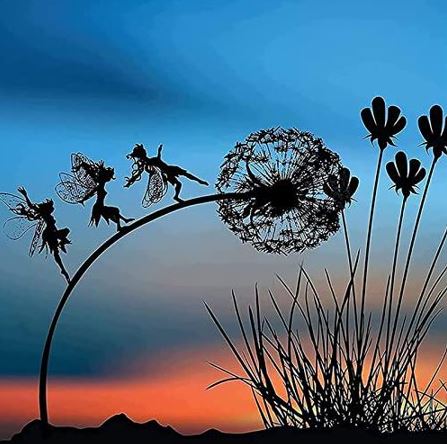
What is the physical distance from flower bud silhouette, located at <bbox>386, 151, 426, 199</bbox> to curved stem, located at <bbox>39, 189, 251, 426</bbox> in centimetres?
93

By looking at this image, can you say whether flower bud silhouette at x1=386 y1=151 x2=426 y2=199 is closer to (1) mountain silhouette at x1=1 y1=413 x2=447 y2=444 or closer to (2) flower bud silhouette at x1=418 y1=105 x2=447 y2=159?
(2) flower bud silhouette at x1=418 y1=105 x2=447 y2=159

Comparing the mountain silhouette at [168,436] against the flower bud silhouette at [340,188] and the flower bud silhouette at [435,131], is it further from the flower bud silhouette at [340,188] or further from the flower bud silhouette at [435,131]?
the flower bud silhouette at [435,131]

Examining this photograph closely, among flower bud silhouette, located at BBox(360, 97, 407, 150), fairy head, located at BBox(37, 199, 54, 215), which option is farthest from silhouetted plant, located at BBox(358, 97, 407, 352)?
fairy head, located at BBox(37, 199, 54, 215)

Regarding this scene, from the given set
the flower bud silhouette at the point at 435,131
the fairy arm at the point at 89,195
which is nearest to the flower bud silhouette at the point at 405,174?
the flower bud silhouette at the point at 435,131

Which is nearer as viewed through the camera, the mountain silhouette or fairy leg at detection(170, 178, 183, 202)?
the mountain silhouette

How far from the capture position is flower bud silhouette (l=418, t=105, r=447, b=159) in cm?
398

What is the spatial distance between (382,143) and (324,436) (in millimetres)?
1572

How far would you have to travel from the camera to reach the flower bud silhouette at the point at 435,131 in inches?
157

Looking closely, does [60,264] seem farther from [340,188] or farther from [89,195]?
[340,188]

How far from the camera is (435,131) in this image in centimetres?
400

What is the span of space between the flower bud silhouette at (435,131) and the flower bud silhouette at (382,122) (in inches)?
4.1

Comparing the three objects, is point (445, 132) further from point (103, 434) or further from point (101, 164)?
point (103, 434)

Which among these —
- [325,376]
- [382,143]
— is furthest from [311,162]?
[325,376]

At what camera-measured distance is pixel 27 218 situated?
375 cm
